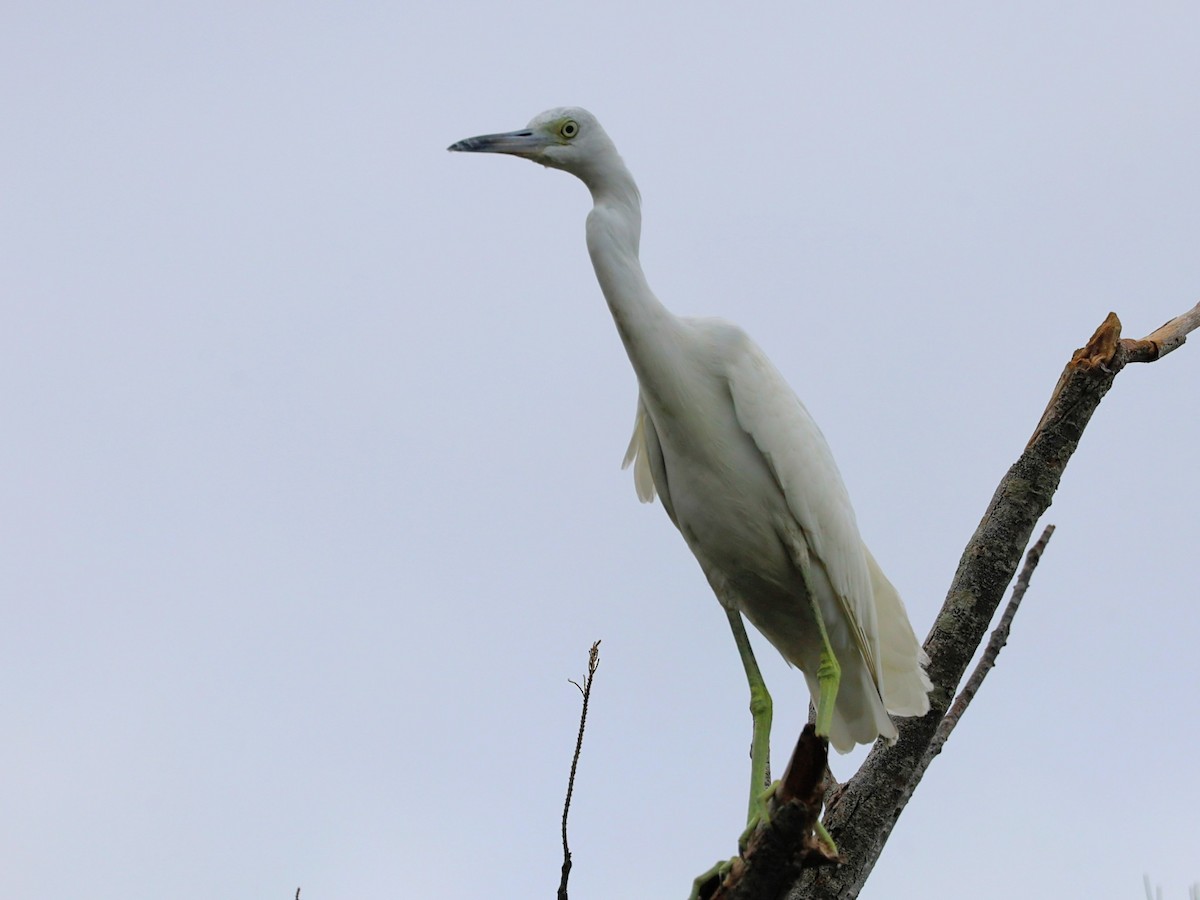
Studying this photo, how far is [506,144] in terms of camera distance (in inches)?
211

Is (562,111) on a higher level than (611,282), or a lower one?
higher

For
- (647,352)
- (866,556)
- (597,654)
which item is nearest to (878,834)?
(866,556)

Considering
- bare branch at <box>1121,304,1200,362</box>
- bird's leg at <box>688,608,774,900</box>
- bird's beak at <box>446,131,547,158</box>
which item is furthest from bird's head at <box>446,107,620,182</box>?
bare branch at <box>1121,304,1200,362</box>

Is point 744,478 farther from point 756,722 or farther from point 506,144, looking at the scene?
point 506,144

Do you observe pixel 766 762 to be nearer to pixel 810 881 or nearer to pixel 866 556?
pixel 810 881

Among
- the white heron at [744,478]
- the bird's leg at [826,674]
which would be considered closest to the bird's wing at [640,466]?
Answer: the white heron at [744,478]

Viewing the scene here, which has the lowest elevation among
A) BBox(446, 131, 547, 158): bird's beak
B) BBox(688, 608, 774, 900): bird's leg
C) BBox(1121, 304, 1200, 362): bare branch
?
BBox(688, 608, 774, 900): bird's leg

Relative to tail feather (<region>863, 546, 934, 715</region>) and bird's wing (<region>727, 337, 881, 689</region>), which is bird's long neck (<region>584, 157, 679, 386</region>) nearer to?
bird's wing (<region>727, 337, 881, 689</region>)

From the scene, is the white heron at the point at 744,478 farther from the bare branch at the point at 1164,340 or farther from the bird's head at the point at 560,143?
the bare branch at the point at 1164,340

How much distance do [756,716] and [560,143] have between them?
8.40 feet

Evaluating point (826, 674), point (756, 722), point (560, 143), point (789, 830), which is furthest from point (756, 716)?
point (560, 143)

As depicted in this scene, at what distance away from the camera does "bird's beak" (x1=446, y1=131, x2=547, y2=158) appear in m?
5.34

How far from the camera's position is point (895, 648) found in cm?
558

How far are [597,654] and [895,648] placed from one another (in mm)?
1870
